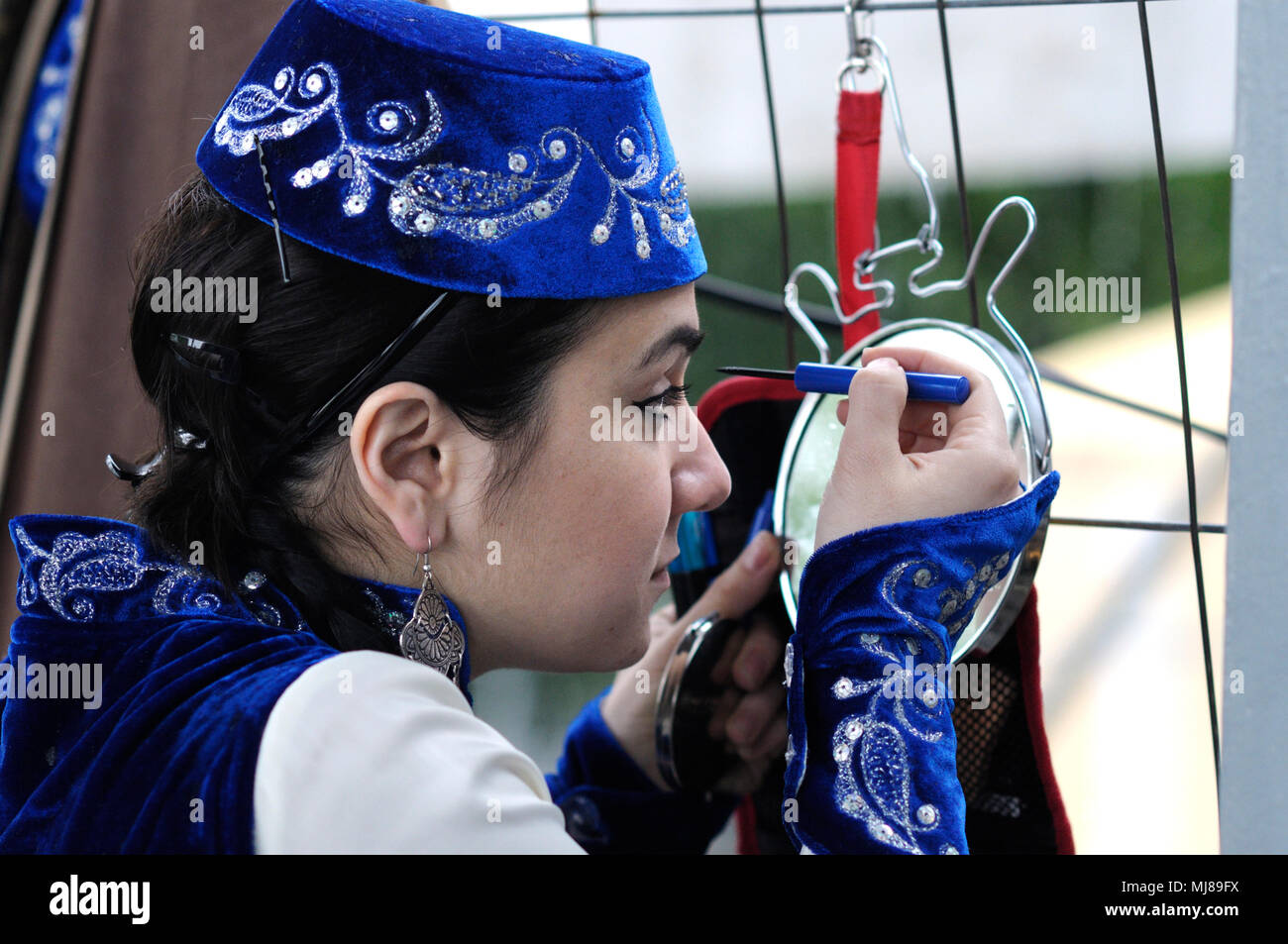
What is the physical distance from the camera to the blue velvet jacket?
588 mm

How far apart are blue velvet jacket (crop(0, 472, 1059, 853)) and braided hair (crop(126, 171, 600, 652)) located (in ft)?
0.08

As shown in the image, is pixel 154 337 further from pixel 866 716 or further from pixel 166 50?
pixel 866 716

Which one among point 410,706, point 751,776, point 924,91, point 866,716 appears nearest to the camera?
point 410,706

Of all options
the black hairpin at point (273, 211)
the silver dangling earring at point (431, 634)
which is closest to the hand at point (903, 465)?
the silver dangling earring at point (431, 634)

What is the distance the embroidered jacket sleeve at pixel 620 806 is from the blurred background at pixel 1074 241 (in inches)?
13.6

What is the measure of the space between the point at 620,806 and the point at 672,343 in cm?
42

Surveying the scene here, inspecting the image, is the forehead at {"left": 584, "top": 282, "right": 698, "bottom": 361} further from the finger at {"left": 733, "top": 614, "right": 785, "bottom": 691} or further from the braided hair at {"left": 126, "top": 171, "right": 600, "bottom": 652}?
the finger at {"left": 733, "top": 614, "right": 785, "bottom": 691}

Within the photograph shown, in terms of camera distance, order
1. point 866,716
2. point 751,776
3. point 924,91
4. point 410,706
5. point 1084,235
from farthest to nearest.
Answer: point 1084,235 → point 924,91 → point 751,776 → point 866,716 → point 410,706

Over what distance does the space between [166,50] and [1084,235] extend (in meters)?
5.56

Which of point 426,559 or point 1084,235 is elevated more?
point 1084,235

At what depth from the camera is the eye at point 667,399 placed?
69 cm

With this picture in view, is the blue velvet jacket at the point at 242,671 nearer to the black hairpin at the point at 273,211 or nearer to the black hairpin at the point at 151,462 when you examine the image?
the black hairpin at the point at 151,462

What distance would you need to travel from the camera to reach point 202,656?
608mm
